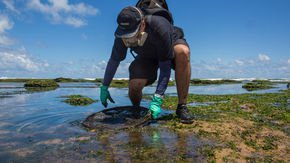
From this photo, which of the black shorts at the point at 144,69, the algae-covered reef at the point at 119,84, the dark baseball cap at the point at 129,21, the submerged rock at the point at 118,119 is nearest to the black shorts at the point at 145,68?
the black shorts at the point at 144,69

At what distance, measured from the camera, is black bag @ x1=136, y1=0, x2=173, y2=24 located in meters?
5.40

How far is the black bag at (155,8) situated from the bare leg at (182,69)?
2.05 ft

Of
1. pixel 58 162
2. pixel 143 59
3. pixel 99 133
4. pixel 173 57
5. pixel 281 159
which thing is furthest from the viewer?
pixel 143 59

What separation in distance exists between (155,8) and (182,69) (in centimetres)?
123

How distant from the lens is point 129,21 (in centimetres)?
475

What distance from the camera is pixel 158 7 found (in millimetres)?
5512

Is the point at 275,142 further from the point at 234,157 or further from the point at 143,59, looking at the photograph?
the point at 143,59

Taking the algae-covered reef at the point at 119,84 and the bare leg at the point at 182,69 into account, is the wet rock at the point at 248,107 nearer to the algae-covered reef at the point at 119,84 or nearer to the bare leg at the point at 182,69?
the bare leg at the point at 182,69

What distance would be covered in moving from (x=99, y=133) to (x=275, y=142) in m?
2.51

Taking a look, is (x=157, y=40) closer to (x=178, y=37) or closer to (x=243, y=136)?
(x=178, y=37)

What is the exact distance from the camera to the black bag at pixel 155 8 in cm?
540

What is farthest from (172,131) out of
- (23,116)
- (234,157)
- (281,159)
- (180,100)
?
(23,116)

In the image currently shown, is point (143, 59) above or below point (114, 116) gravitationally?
above

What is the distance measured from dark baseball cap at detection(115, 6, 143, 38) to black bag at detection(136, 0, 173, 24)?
22.6 inches
